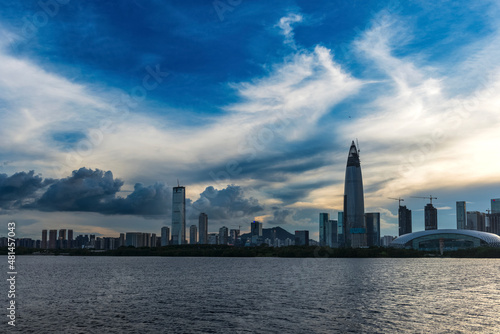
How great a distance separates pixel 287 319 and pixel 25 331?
130 feet

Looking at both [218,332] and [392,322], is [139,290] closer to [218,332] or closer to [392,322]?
[218,332]

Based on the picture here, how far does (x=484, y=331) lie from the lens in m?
61.7

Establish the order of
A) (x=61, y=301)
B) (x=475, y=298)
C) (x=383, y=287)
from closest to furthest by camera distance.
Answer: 1. (x=61, y=301)
2. (x=475, y=298)
3. (x=383, y=287)

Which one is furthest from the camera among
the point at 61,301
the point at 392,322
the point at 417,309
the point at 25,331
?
the point at 61,301

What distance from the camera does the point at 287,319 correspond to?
69375mm

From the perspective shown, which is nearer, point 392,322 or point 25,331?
point 25,331

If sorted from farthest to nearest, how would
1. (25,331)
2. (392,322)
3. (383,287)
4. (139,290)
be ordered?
(383,287) < (139,290) < (392,322) < (25,331)

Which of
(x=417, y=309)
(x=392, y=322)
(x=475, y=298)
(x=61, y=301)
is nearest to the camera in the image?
(x=392, y=322)

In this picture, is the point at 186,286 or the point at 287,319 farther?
the point at 186,286

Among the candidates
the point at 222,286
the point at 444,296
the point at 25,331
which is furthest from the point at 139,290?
the point at 444,296

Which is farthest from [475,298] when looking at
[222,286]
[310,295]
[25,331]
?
[25,331]

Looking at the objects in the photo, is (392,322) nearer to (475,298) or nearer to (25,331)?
(475,298)

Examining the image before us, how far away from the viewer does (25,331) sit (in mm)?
59719

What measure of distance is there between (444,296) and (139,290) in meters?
78.5
